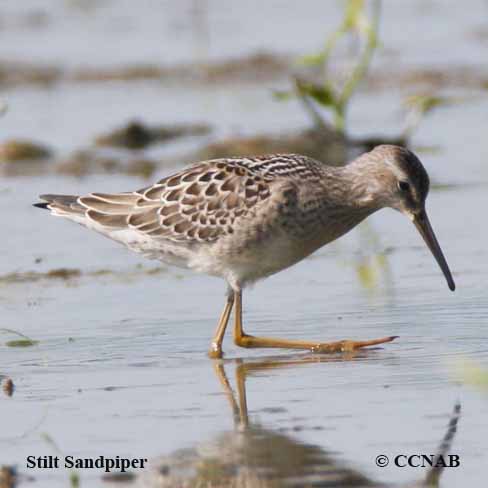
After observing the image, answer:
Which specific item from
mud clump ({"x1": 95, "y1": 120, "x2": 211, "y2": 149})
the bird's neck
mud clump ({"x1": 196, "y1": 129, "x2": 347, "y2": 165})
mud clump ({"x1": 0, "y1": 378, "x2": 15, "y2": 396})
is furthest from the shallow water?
mud clump ({"x1": 196, "y1": 129, "x2": 347, "y2": 165})

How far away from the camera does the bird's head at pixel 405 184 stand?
33.0 feet

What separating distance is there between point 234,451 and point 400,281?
13.5ft

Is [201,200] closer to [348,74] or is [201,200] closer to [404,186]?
[404,186]

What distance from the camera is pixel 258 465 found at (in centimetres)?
739

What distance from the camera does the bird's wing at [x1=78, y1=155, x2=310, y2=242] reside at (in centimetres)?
1014

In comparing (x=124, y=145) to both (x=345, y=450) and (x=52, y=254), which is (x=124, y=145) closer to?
(x=52, y=254)

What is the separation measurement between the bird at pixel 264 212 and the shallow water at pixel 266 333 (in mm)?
446

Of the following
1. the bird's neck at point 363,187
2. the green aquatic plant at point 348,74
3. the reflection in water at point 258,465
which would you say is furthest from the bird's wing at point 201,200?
the green aquatic plant at point 348,74

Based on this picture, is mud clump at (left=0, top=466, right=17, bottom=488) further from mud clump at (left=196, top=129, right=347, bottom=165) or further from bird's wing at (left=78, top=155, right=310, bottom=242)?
mud clump at (left=196, top=129, right=347, bottom=165)

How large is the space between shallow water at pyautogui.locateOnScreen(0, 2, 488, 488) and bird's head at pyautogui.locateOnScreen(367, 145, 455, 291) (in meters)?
0.64

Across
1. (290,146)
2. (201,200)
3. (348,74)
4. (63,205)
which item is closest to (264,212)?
(201,200)

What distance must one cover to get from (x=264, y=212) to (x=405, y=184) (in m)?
0.97

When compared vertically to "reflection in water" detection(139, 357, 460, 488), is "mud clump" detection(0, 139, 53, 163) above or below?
below

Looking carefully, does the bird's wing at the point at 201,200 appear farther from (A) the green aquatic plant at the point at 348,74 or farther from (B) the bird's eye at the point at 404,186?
(A) the green aquatic plant at the point at 348,74
